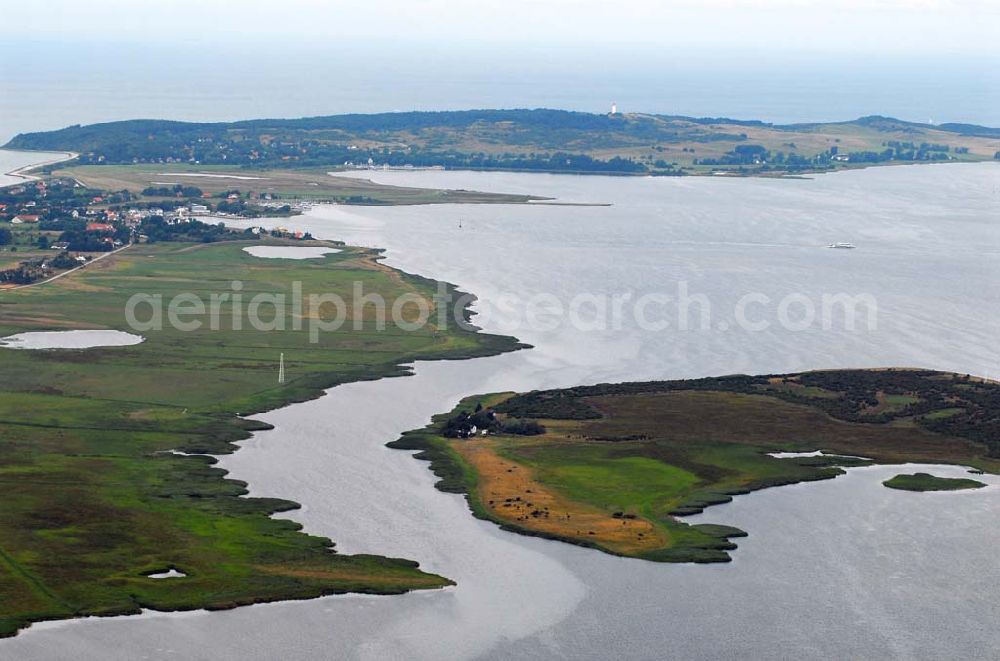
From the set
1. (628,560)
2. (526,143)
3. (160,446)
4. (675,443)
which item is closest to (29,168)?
(526,143)

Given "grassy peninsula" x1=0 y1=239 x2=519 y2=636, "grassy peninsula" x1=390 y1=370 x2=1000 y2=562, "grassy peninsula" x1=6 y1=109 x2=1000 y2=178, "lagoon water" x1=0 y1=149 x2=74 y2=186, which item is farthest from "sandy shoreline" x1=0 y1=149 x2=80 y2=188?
"grassy peninsula" x1=390 y1=370 x2=1000 y2=562

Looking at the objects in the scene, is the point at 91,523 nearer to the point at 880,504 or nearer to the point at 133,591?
the point at 133,591

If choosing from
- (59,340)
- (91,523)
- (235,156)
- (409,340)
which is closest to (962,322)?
(409,340)

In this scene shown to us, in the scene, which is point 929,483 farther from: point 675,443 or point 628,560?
point 628,560

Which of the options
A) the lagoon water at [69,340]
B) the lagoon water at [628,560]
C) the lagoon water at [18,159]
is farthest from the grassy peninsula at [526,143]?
the lagoon water at [69,340]

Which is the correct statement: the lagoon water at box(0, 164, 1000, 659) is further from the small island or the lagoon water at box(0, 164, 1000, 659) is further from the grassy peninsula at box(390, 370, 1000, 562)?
the grassy peninsula at box(390, 370, 1000, 562)

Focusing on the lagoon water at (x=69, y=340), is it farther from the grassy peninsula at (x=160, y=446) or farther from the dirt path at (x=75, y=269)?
the dirt path at (x=75, y=269)
